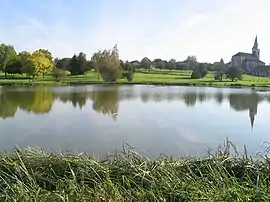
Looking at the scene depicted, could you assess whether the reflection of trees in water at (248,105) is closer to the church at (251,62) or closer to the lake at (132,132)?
the lake at (132,132)

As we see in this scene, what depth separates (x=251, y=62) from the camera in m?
108

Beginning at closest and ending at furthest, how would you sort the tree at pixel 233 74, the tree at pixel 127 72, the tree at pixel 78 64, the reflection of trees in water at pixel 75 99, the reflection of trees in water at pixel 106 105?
the reflection of trees in water at pixel 106 105
the reflection of trees in water at pixel 75 99
the tree at pixel 127 72
the tree at pixel 233 74
the tree at pixel 78 64

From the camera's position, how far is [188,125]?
595 inches

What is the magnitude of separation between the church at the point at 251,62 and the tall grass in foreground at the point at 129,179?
91.3 meters

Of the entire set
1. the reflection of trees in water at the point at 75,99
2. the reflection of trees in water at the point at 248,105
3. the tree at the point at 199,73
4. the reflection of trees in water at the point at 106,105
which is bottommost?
the reflection of trees in water at the point at 248,105

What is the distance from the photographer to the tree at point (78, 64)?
203 feet

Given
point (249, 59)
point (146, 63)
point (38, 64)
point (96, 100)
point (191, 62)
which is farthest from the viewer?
point (249, 59)

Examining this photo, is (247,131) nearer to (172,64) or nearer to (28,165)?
(28,165)

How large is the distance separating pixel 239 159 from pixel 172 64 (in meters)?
81.8

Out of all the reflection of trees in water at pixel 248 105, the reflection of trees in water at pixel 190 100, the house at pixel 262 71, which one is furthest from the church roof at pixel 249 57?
the reflection of trees in water at pixel 248 105

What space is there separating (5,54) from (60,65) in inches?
411

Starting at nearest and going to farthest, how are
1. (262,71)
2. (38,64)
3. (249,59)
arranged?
(38,64)
(262,71)
(249,59)

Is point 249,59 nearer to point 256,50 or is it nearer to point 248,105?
point 256,50

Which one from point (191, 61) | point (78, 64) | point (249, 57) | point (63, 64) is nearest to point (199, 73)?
point (78, 64)
